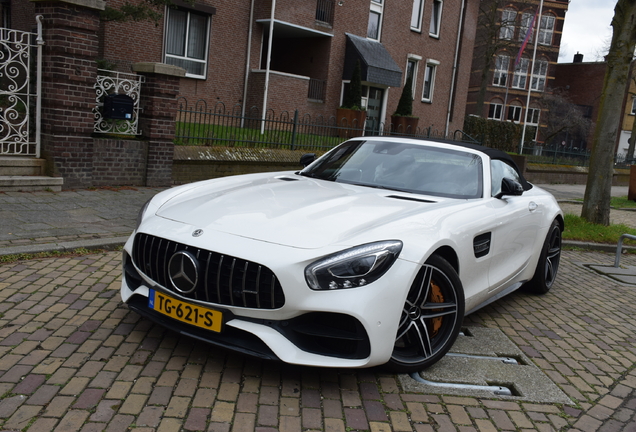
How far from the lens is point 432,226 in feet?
12.1

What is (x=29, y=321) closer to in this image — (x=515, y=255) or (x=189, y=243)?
(x=189, y=243)

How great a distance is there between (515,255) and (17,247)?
14.7ft

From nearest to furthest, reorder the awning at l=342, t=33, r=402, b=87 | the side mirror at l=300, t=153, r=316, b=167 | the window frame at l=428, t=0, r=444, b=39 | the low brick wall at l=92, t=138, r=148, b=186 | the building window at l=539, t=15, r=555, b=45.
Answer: the side mirror at l=300, t=153, r=316, b=167
the low brick wall at l=92, t=138, r=148, b=186
the awning at l=342, t=33, r=402, b=87
the window frame at l=428, t=0, r=444, b=39
the building window at l=539, t=15, r=555, b=45

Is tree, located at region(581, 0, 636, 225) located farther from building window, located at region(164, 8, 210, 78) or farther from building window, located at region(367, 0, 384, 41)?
building window, located at region(367, 0, 384, 41)

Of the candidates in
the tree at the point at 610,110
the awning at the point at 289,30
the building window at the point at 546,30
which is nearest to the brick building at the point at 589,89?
the building window at the point at 546,30

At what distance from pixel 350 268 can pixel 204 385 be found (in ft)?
3.43

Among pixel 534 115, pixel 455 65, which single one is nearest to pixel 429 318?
pixel 455 65

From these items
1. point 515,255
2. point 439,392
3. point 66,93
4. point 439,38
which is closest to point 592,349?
point 515,255

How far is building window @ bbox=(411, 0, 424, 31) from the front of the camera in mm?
27922

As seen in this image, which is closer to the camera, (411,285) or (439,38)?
(411,285)

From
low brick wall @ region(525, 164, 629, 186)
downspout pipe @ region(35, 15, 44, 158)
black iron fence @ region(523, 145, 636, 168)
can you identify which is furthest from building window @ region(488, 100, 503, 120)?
downspout pipe @ region(35, 15, 44, 158)

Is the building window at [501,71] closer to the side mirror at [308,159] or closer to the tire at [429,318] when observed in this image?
the side mirror at [308,159]

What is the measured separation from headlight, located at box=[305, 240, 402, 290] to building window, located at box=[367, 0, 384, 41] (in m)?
23.8

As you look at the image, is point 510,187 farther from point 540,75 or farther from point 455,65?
point 540,75
